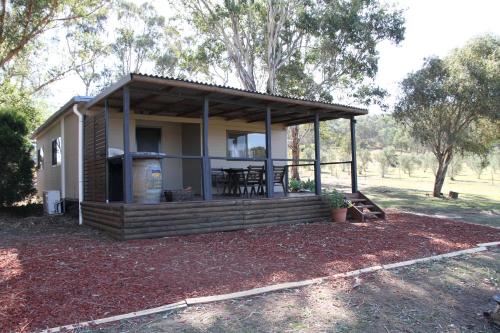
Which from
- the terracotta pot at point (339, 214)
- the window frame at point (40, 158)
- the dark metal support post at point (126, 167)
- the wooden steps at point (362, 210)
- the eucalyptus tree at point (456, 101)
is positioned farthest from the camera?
the eucalyptus tree at point (456, 101)

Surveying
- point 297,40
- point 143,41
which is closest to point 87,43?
point 143,41

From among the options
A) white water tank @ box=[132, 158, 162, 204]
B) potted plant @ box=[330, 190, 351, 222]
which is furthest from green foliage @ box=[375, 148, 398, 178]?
white water tank @ box=[132, 158, 162, 204]

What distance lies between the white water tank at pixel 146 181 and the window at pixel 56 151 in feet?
16.8

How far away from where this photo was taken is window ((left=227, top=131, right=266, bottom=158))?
1208 cm

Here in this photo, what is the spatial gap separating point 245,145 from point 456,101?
32.3 ft

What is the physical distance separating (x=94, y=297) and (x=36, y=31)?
12359 millimetres

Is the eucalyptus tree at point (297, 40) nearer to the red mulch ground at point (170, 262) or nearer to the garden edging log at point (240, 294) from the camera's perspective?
the red mulch ground at point (170, 262)

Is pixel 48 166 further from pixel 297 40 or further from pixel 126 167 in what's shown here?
pixel 297 40

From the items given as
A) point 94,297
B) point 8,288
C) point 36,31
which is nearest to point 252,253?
point 94,297

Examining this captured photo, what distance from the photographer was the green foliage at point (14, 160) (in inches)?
452

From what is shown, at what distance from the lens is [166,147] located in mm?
11438

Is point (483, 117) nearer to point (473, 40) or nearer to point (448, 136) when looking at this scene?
point (448, 136)

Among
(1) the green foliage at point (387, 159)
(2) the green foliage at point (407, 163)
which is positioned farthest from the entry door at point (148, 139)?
(2) the green foliage at point (407, 163)

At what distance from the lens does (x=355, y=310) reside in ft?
13.0
